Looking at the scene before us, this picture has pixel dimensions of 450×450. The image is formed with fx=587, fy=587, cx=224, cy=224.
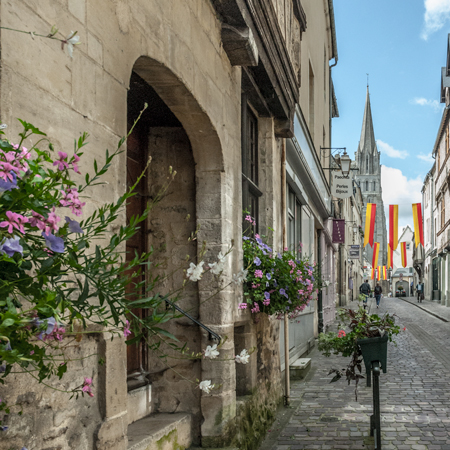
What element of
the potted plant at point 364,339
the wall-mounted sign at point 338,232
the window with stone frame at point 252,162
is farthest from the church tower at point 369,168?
the potted plant at point 364,339

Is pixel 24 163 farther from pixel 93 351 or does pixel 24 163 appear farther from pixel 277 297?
pixel 277 297

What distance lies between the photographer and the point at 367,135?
→ 332ft

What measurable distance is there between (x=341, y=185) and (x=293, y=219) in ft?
24.1

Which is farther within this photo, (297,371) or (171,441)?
(297,371)

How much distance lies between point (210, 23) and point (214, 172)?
110 centimetres

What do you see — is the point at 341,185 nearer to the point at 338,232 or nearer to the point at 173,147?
the point at 338,232

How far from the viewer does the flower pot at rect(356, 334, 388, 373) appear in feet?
16.8

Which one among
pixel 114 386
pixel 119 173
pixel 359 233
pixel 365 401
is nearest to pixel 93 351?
pixel 114 386

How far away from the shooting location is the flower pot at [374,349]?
5.12 meters

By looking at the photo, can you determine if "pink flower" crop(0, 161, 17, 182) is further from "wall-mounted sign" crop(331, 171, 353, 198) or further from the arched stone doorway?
→ "wall-mounted sign" crop(331, 171, 353, 198)

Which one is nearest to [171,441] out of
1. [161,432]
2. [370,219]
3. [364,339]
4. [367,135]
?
[161,432]

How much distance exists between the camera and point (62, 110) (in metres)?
2.20

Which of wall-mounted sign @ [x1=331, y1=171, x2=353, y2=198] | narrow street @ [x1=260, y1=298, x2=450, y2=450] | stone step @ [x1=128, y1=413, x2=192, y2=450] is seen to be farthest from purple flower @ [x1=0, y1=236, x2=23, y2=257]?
wall-mounted sign @ [x1=331, y1=171, x2=353, y2=198]

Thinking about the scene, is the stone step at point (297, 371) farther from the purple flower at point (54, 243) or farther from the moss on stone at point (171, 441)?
the purple flower at point (54, 243)
